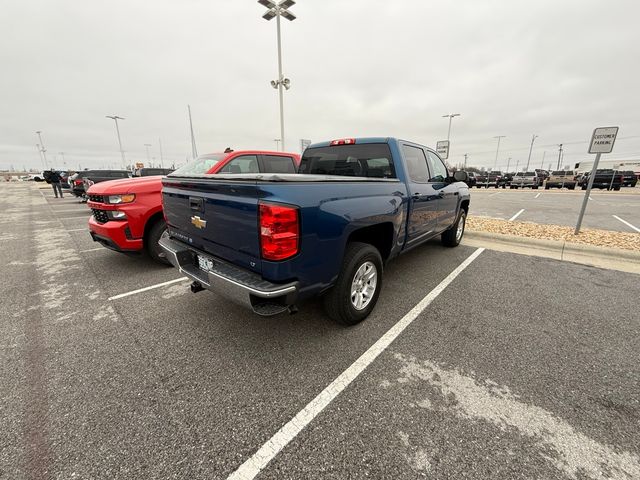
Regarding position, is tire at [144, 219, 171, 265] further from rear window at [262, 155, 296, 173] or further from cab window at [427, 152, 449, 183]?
cab window at [427, 152, 449, 183]

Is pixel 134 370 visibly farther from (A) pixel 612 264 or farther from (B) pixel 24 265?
(A) pixel 612 264

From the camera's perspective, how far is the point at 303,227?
2.13 m

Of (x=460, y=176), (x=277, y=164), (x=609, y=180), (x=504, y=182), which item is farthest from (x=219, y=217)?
(x=504, y=182)

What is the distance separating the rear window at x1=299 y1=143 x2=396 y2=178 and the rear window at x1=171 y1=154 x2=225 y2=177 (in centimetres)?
192

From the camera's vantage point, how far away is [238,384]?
2.17m

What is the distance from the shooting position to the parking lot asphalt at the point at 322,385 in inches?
63.6

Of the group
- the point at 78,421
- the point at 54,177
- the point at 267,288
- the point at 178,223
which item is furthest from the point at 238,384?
the point at 54,177

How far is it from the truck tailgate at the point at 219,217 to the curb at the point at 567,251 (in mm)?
5507

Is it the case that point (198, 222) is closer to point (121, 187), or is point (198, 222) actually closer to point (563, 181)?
point (121, 187)

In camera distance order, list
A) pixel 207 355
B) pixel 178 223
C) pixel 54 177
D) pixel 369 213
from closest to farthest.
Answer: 1. pixel 207 355
2. pixel 369 213
3. pixel 178 223
4. pixel 54 177

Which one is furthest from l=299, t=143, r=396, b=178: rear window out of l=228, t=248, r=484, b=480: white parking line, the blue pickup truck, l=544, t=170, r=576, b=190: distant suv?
l=544, t=170, r=576, b=190: distant suv

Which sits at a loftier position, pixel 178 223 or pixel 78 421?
pixel 178 223

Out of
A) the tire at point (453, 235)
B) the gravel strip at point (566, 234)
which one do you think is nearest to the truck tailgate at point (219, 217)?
the tire at point (453, 235)

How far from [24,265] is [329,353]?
18.7 feet
